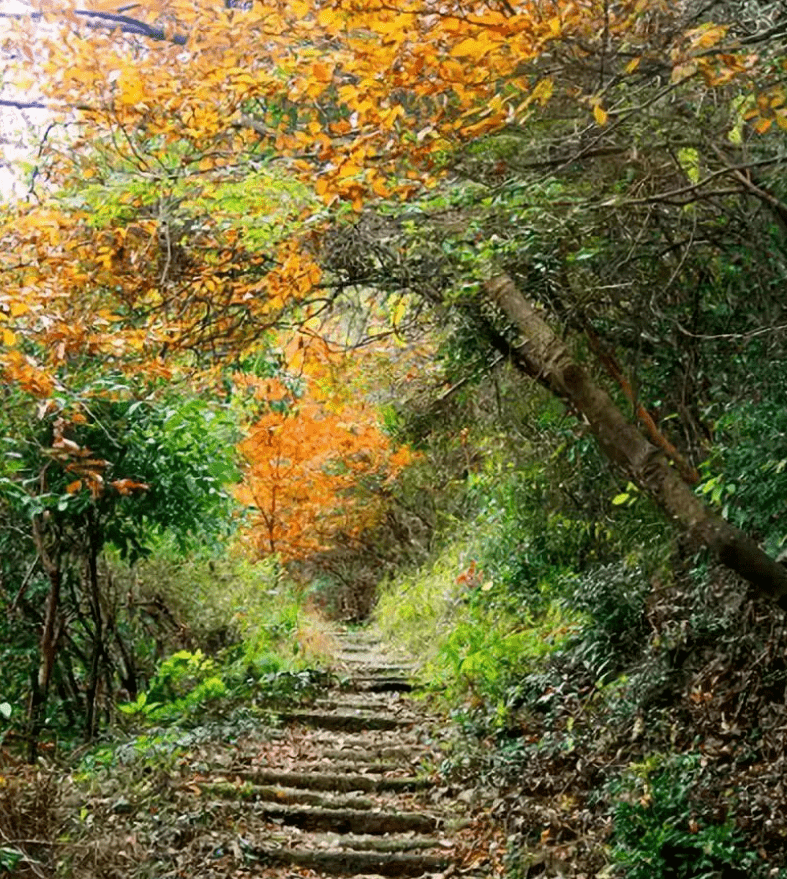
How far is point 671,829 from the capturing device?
16.8 ft

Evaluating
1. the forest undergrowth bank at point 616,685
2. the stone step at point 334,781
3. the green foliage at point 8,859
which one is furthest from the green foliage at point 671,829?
the green foliage at point 8,859

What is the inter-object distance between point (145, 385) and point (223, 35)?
256 cm

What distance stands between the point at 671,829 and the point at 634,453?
207 centimetres

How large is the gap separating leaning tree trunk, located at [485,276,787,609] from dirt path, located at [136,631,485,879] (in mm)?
3096

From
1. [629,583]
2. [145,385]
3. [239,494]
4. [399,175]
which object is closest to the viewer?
[399,175]

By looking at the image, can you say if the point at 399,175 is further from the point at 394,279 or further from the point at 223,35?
the point at 223,35

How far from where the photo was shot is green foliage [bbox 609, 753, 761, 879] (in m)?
4.85

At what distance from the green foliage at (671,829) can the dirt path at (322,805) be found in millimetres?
1333

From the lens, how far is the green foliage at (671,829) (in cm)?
485

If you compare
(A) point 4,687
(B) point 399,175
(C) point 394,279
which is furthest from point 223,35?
(A) point 4,687

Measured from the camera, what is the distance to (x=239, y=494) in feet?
54.1

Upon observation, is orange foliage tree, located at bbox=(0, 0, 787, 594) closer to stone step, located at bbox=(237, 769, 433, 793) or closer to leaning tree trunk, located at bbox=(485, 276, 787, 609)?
leaning tree trunk, located at bbox=(485, 276, 787, 609)

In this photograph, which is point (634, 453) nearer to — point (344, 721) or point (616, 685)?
point (616, 685)

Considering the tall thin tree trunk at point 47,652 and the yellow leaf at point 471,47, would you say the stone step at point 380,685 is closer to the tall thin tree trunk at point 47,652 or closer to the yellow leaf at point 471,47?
the tall thin tree trunk at point 47,652
